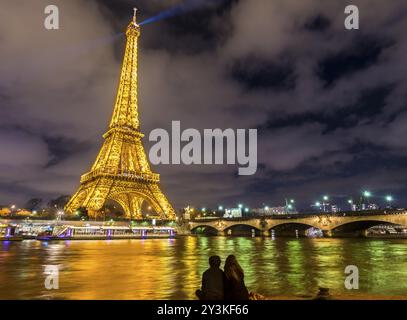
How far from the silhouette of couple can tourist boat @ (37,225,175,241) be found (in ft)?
246

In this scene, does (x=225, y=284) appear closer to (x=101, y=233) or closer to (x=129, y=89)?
(x=101, y=233)

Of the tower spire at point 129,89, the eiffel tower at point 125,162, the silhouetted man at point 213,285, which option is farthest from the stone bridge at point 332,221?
the silhouetted man at point 213,285

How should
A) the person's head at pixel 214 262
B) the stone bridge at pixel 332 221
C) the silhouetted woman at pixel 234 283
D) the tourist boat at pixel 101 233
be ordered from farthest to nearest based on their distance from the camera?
the tourist boat at pixel 101 233 < the stone bridge at pixel 332 221 < the person's head at pixel 214 262 < the silhouetted woman at pixel 234 283

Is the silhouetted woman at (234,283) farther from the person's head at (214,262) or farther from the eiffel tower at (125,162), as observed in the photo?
the eiffel tower at (125,162)

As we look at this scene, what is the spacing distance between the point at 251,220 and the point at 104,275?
105 m

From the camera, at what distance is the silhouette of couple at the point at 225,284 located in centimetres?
760

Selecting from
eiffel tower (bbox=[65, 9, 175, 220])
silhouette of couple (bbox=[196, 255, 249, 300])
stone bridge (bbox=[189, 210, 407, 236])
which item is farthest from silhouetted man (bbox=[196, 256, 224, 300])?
stone bridge (bbox=[189, 210, 407, 236])

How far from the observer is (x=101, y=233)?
87750 mm

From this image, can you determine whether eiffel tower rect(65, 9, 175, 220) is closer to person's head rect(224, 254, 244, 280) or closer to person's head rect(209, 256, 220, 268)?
person's head rect(209, 256, 220, 268)

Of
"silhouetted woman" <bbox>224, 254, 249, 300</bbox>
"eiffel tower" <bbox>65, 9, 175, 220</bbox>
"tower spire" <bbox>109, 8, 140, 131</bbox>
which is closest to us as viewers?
"silhouetted woman" <bbox>224, 254, 249, 300</bbox>

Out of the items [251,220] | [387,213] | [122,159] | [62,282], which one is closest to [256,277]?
[62,282]

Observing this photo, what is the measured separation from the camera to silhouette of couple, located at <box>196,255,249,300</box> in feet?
24.9

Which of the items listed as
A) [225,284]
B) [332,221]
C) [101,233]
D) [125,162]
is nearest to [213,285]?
[225,284]

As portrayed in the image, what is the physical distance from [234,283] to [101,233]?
86.9 metres
